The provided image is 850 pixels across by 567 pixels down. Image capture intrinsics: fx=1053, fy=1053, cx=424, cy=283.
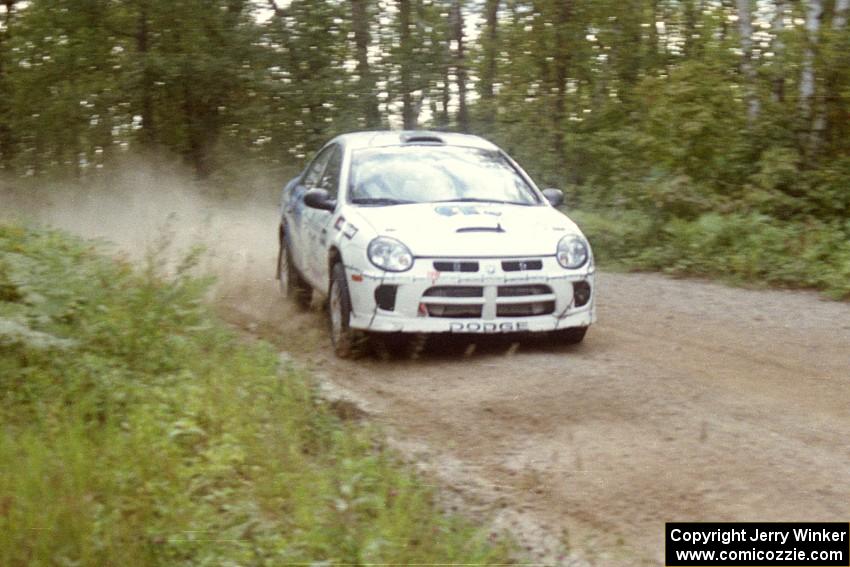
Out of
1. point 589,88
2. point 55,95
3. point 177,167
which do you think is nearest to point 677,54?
point 589,88

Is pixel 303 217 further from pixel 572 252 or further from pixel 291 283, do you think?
pixel 572 252

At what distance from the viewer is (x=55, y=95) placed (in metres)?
25.0

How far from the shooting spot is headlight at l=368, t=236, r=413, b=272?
7660 millimetres

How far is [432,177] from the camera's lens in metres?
9.01

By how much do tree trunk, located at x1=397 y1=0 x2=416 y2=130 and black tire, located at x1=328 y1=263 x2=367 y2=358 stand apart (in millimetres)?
14312

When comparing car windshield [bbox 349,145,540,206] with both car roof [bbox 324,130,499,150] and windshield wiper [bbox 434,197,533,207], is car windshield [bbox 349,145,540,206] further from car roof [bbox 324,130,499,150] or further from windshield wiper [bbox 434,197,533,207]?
car roof [bbox 324,130,499,150]

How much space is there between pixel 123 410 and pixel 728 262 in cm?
892

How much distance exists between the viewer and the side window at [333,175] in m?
9.28

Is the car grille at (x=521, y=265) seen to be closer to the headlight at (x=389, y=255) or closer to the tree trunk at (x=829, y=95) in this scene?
the headlight at (x=389, y=255)

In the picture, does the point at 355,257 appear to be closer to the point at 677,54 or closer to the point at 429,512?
the point at 429,512

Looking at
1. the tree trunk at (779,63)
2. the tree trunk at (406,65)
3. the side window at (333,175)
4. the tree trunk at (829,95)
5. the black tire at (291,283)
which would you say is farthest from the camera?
the tree trunk at (406,65)

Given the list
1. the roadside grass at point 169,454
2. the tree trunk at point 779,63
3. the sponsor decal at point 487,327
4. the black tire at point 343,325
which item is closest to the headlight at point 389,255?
the black tire at point 343,325

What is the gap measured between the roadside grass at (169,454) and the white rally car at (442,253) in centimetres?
A: 96

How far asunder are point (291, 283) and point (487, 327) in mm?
3662
